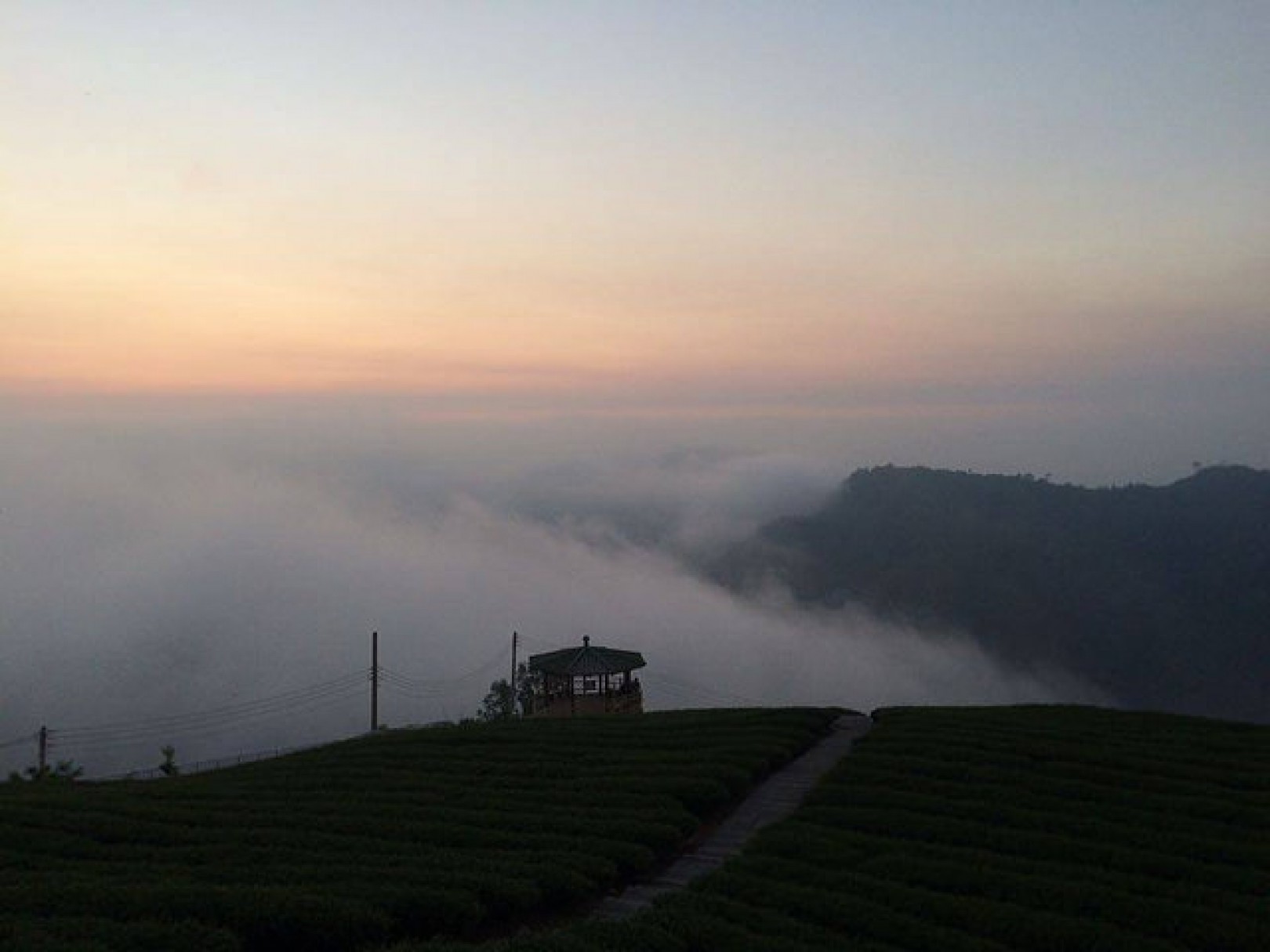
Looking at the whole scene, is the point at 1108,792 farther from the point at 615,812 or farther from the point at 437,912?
the point at 437,912

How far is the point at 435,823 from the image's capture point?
67.4 feet

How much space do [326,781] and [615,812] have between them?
893 centimetres

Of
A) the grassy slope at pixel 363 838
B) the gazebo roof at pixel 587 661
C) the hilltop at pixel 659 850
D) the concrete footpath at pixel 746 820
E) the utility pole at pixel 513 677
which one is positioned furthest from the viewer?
the utility pole at pixel 513 677

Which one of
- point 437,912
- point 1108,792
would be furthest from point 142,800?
point 1108,792

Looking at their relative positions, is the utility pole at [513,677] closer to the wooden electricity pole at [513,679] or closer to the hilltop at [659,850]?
the wooden electricity pole at [513,679]

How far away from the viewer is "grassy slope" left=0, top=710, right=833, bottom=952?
14.0m

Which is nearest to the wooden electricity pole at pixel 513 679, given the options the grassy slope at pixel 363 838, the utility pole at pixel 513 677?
the utility pole at pixel 513 677

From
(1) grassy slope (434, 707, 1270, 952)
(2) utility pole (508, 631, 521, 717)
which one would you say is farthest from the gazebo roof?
(1) grassy slope (434, 707, 1270, 952)

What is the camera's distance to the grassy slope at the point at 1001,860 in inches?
588

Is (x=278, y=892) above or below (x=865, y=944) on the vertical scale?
above

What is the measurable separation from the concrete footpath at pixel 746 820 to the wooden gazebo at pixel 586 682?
20946mm

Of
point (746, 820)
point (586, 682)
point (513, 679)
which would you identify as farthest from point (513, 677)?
point (746, 820)

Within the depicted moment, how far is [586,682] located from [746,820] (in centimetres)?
3195

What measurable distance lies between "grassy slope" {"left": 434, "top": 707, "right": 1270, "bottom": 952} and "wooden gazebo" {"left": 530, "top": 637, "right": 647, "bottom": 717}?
86.3ft
